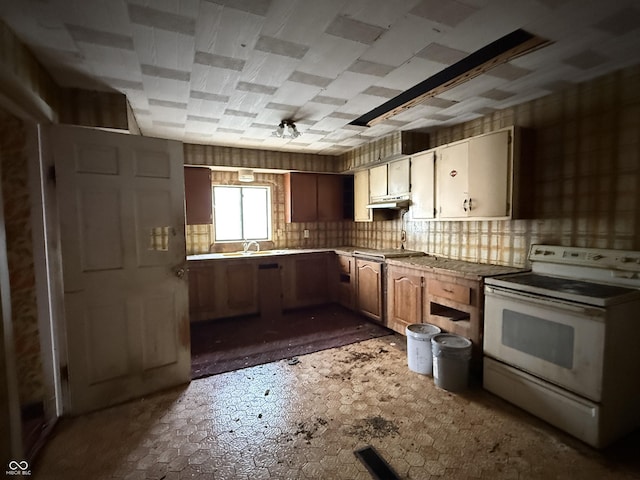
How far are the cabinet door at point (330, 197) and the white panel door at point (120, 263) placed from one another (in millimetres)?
2693

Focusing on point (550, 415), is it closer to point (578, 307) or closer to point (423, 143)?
point (578, 307)

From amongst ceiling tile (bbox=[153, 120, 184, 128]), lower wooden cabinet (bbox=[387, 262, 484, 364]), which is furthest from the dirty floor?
ceiling tile (bbox=[153, 120, 184, 128])

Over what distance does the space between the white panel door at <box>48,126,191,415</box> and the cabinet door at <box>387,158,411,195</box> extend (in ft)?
8.28

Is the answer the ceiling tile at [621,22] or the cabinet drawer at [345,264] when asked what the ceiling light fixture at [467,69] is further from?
the cabinet drawer at [345,264]

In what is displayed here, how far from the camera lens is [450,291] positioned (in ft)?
9.26

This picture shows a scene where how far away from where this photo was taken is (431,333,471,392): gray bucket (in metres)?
2.45

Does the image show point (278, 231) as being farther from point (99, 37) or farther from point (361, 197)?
point (99, 37)

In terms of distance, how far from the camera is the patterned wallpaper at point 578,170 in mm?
2205

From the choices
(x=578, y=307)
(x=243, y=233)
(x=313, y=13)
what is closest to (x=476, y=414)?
(x=578, y=307)

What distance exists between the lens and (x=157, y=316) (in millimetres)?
2512

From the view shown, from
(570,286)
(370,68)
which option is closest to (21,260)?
(370,68)

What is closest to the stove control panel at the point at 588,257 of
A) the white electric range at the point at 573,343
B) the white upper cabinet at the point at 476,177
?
the white electric range at the point at 573,343

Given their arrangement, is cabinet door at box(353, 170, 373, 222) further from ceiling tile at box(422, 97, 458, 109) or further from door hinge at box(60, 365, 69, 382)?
door hinge at box(60, 365, 69, 382)

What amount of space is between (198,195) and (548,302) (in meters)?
3.98
